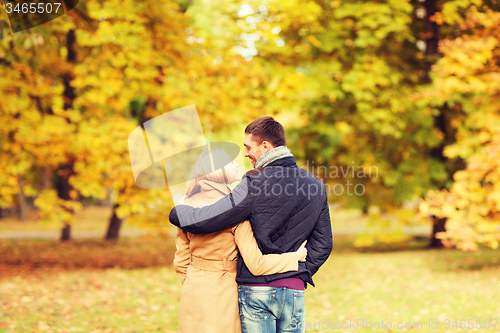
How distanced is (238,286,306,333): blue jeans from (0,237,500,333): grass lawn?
3.34m

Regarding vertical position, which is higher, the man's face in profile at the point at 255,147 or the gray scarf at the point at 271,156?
the man's face in profile at the point at 255,147

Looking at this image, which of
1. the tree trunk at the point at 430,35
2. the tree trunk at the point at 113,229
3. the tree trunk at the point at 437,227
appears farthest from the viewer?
the tree trunk at the point at 113,229

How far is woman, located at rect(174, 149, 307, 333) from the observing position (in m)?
2.11

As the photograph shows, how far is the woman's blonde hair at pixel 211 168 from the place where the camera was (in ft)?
6.98

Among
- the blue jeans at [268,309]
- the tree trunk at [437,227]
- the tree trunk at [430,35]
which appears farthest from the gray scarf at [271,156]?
the tree trunk at [437,227]

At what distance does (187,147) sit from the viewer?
8.40m

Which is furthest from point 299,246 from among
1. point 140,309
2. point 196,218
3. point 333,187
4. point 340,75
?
point 333,187

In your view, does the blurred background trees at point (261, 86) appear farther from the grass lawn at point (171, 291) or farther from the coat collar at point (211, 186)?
the coat collar at point (211, 186)

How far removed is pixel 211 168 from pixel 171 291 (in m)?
6.09

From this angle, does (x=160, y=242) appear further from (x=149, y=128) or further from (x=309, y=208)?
(x=309, y=208)

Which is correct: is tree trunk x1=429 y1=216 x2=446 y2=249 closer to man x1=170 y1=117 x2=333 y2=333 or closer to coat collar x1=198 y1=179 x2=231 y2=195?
man x1=170 y1=117 x2=333 y2=333

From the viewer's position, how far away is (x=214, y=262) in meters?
2.16

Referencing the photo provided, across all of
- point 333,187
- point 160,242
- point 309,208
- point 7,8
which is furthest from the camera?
point 160,242

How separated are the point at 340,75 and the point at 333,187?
3.43 metres
